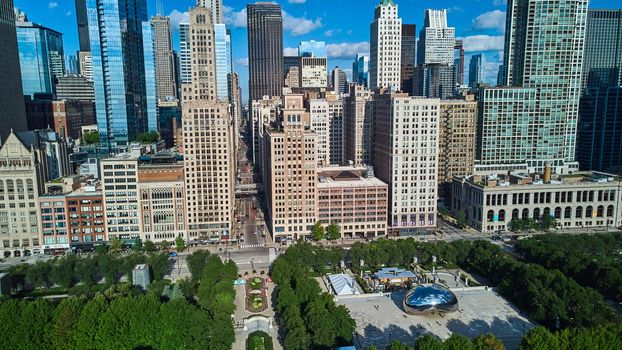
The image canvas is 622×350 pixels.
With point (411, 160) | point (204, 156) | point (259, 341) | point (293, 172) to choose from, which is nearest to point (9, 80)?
point (204, 156)

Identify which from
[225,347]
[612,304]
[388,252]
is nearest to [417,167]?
[388,252]

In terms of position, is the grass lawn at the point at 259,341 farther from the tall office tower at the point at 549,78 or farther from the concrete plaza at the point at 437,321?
the tall office tower at the point at 549,78

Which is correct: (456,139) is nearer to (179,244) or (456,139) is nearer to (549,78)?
(549,78)

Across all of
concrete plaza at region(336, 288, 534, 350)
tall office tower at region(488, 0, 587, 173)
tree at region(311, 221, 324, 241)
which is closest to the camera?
concrete plaza at region(336, 288, 534, 350)

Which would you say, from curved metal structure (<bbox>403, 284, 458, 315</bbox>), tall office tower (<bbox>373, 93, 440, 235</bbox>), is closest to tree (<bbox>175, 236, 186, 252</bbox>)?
tall office tower (<bbox>373, 93, 440, 235</bbox>)

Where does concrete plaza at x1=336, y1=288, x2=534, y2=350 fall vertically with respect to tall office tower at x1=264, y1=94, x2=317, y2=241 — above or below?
below

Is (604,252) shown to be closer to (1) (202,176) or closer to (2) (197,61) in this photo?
Result: (1) (202,176)

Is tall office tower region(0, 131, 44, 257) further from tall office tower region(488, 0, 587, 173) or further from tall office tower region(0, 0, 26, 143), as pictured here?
tall office tower region(488, 0, 587, 173)
